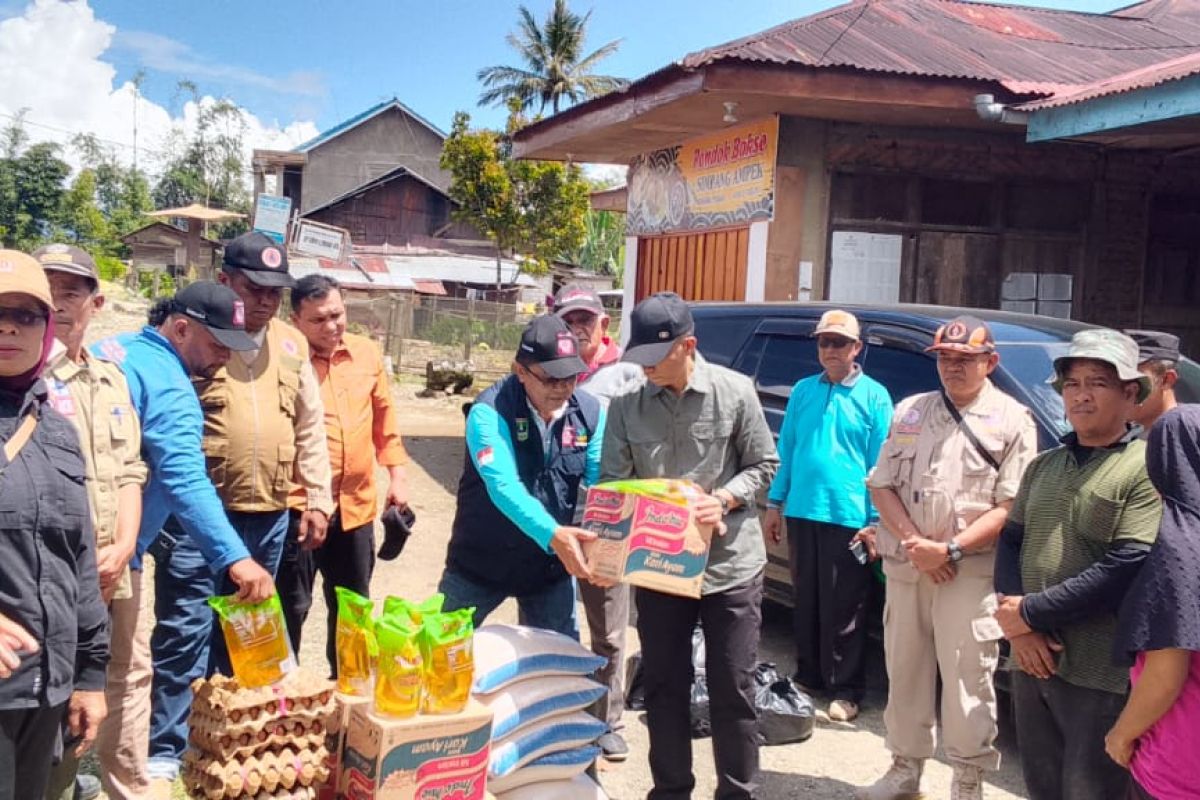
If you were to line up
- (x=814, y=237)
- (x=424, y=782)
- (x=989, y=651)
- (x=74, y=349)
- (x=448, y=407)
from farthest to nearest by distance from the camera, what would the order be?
(x=448, y=407) → (x=814, y=237) → (x=989, y=651) → (x=74, y=349) → (x=424, y=782)

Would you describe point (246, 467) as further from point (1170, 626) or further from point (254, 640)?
point (1170, 626)

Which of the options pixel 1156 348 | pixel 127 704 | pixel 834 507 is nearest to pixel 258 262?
pixel 127 704

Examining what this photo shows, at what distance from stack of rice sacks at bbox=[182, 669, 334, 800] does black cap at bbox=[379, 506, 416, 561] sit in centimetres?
191

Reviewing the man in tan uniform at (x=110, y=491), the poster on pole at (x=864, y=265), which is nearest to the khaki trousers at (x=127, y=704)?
the man in tan uniform at (x=110, y=491)

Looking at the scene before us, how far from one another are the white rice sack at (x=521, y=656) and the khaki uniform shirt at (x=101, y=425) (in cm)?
120

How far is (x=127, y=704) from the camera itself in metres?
3.59

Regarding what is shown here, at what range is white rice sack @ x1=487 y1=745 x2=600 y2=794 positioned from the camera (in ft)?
11.4

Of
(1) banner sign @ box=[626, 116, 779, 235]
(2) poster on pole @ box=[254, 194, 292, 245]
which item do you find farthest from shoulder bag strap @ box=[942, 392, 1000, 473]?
(2) poster on pole @ box=[254, 194, 292, 245]

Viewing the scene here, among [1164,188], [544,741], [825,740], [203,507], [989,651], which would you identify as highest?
[1164,188]

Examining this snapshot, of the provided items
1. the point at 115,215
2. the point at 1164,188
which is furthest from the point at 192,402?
the point at 115,215

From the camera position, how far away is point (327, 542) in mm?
4762

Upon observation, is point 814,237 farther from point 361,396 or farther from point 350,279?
point 350,279

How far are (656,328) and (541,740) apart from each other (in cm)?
147

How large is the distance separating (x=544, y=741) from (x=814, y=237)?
6913 millimetres
